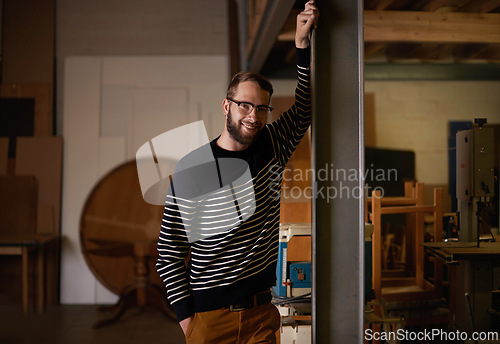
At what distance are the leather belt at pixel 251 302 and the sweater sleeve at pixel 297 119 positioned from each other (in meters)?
0.55

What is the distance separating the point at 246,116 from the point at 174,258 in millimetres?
615

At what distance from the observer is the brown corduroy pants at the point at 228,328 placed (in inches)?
70.6

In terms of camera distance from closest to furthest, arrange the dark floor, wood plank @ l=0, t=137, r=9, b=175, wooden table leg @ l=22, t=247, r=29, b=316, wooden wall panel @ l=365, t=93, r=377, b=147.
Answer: the dark floor → wooden table leg @ l=22, t=247, r=29, b=316 → wooden wall panel @ l=365, t=93, r=377, b=147 → wood plank @ l=0, t=137, r=9, b=175

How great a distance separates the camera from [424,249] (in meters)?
2.54

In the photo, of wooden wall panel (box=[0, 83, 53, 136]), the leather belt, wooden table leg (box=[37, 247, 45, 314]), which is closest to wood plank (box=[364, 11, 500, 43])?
the leather belt

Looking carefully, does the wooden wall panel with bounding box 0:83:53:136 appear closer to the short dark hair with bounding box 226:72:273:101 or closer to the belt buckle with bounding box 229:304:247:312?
the short dark hair with bounding box 226:72:273:101

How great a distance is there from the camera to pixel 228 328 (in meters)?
1.80

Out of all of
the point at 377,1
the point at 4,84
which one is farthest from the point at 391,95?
the point at 4,84

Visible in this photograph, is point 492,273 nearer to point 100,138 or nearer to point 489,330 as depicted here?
point 489,330

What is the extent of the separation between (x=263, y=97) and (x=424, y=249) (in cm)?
136

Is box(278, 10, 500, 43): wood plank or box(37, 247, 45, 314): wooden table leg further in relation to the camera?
box(37, 247, 45, 314): wooden table leg

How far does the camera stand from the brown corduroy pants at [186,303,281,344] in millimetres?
1794

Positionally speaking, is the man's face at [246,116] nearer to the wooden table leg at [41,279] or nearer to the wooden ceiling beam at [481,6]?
the wooden ceiling beam at [481,6]

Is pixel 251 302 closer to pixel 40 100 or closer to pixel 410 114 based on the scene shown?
pixel 410 114
